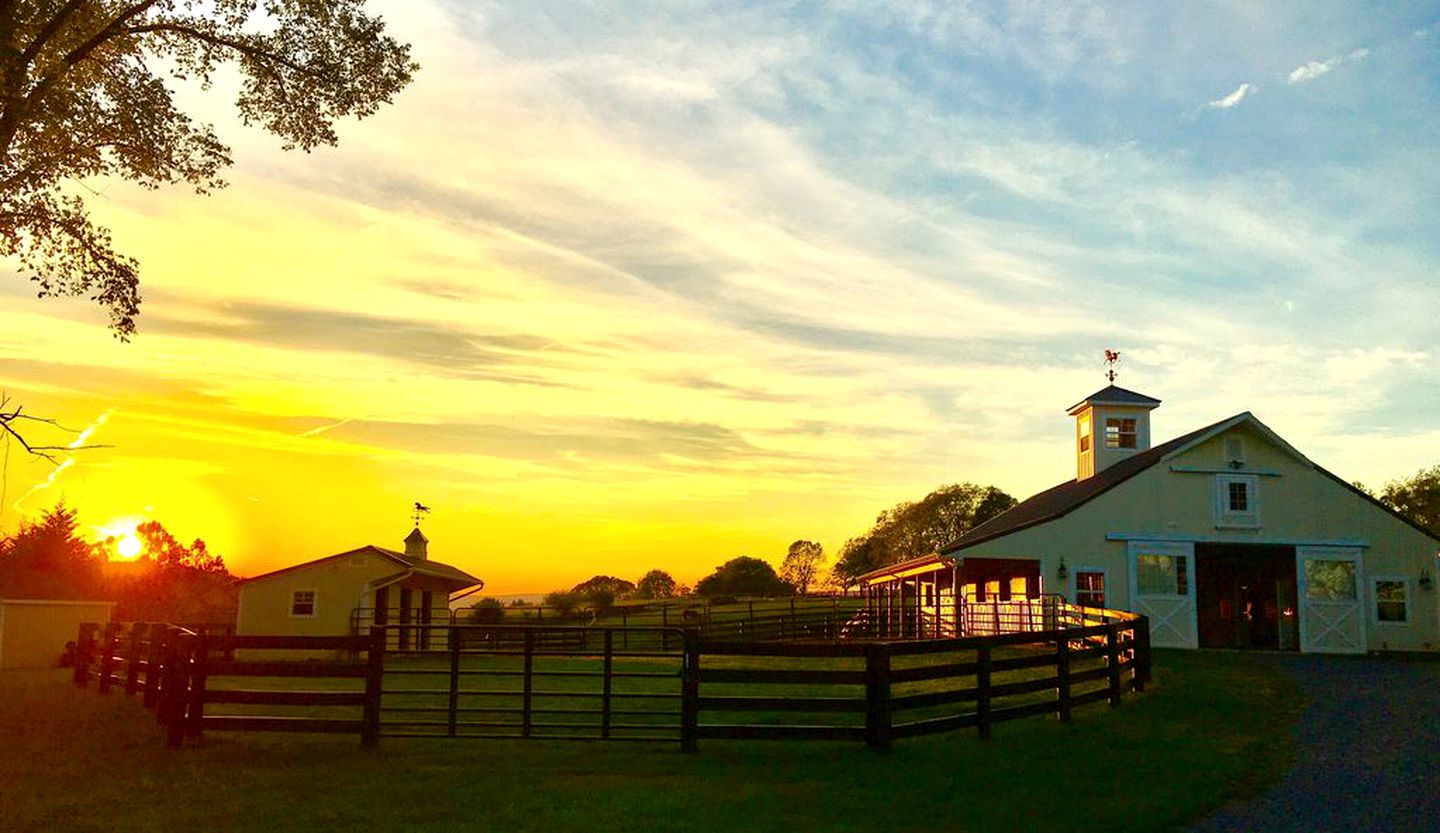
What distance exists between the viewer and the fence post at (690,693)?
42.6ft

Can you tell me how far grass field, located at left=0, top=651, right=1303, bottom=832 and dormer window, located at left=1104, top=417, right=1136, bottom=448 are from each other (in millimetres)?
25914

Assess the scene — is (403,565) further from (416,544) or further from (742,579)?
(742,579)

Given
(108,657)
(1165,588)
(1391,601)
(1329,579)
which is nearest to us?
(108,657)

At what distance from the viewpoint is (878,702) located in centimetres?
1297

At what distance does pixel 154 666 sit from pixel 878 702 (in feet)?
33.6

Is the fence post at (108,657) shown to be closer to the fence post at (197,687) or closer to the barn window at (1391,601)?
the fence post at (197,687)

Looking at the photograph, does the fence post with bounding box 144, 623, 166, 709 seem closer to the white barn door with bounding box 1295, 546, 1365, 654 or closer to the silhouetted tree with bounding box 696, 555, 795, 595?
the white barn door with bounding box 1295, 546, 1365, 654

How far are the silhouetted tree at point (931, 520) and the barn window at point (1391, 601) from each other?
216 ft

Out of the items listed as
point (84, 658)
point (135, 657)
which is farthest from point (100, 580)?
point (135, 657)

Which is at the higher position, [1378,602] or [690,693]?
[1378,602]

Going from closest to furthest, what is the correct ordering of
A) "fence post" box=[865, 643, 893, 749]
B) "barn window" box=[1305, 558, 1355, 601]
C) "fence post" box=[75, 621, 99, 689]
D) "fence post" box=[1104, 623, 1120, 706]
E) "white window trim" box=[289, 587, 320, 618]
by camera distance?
"fence post" box=[865, 643, 893, 749] → "fence post" box=[1104, 623, 1120, 706] → "fence post" box=[75, 621, 99, 689] → "barn window" box=[1305, 558, 1355, 601] → "white window trim" box=[289, 587, 320, 618]

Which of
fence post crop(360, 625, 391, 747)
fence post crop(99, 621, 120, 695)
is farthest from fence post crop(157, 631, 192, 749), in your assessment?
fence post crop(99, 621, 120, 695)

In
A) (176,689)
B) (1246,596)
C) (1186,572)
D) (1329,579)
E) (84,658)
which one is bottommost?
(84,658)

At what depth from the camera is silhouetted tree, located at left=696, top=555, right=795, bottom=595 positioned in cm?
9207
